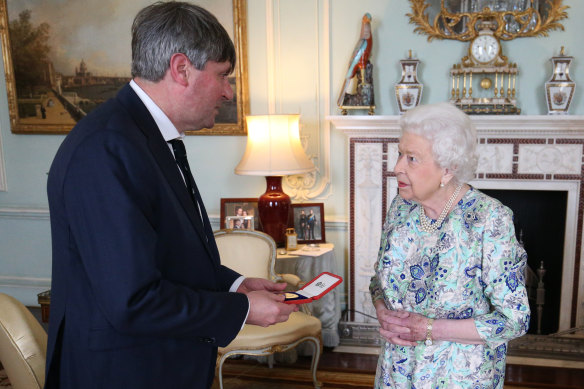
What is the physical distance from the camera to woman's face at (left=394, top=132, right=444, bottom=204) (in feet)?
5.60

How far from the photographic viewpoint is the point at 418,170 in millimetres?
1721

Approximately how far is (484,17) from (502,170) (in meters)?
1.06

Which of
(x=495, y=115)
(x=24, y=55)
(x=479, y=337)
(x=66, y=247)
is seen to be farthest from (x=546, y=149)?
(x=24, y=55)

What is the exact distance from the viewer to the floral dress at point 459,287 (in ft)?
5.21

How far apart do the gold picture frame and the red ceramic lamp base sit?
0.66m

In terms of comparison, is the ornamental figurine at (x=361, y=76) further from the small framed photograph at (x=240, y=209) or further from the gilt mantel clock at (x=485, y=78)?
the small framed photograph at (x=240, y=209)

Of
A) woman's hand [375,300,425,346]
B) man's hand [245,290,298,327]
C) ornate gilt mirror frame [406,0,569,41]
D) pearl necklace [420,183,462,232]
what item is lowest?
woman's hand [375,300,425,346]

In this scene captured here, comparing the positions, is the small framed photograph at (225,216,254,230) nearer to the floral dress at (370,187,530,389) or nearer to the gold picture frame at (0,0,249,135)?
the gold picture frame at (0,0,249,135)

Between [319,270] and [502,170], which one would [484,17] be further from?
[319,270]

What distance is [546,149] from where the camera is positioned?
11.3 feet

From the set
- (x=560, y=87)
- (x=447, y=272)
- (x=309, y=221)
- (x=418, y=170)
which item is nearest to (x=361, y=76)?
(x=309, y=221)

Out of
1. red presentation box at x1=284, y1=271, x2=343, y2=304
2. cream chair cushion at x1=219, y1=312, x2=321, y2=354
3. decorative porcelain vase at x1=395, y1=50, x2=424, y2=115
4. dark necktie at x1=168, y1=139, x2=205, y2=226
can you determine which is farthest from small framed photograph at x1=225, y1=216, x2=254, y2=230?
dark necktie at x1=168, y1=139, x2=205, y2=226

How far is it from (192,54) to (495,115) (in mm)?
2734

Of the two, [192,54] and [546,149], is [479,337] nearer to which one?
[192,54]
